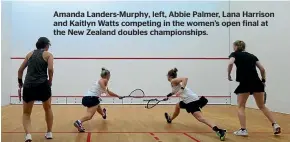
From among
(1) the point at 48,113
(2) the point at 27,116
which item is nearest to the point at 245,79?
(1) the point at 48,113

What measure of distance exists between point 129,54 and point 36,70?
16.3 ft

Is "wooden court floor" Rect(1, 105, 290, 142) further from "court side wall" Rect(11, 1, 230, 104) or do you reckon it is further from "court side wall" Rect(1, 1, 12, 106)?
"court side wall" Rect(11, 1, 230, 104)

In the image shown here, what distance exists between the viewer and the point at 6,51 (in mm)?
7113

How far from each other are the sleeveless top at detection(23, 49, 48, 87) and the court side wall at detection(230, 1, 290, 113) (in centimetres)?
396

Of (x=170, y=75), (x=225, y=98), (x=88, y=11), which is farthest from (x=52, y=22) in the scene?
(x=170, y=75)

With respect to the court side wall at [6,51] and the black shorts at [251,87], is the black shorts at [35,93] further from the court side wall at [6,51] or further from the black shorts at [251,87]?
the court side wall at [6,51]

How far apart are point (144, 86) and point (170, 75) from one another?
4.03 meters

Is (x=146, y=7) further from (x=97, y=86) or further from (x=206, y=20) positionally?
(x=97, y=86)

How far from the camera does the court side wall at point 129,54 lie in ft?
24.7

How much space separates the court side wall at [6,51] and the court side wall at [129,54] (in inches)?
10.0

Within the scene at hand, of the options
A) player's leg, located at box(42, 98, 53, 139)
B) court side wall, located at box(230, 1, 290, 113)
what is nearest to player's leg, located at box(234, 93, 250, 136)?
player's leg, located at box(42, 98, 53, 139)

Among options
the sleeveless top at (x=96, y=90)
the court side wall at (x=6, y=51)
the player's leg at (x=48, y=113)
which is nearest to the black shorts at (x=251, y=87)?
the sleeveless top at (x=96, y=90)

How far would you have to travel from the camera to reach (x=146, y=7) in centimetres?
768

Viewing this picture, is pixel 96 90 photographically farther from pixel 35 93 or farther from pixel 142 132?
pixel 35 93
